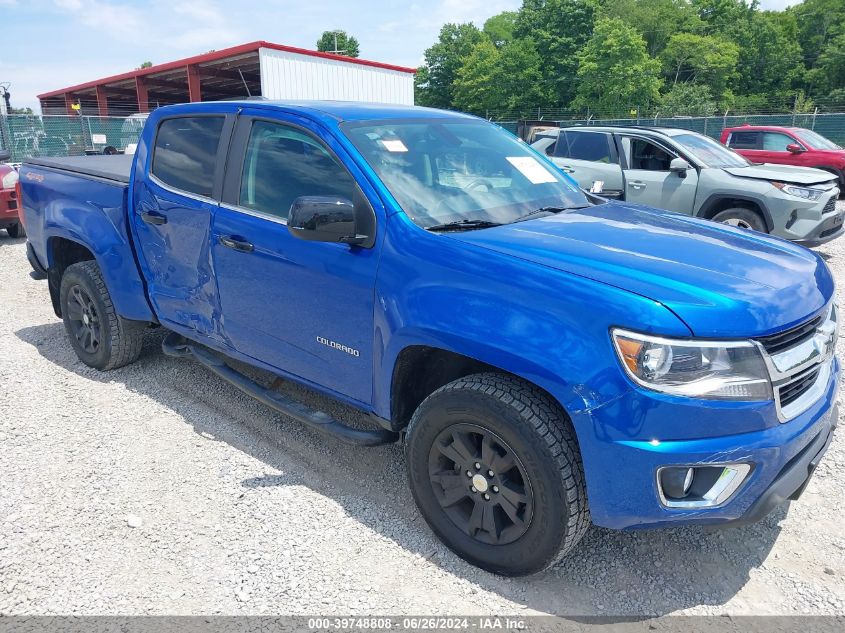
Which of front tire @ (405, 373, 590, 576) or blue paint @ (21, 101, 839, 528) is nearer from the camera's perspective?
blue paint @ (21, 101, 839, 528)

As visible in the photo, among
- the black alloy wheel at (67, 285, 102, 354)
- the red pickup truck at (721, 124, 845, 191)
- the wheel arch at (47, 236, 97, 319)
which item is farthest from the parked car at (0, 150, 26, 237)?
the red pickup truck at (721, 124, 845, 191)

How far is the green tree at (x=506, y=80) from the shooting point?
2400 inches

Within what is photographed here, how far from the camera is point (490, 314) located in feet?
7.65

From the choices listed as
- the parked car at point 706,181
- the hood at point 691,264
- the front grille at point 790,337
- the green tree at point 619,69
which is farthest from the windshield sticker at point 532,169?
the green tree at point 619,69

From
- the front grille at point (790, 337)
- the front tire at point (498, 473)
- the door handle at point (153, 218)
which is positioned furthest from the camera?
the door handle at point (153, 218)

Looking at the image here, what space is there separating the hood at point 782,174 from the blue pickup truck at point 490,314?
5712mm

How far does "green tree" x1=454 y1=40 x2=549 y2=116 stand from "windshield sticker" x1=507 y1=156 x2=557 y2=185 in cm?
6087

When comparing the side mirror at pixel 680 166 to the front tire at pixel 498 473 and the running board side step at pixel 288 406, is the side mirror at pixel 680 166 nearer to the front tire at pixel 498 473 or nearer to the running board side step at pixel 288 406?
the running board side step at pixel 288 406

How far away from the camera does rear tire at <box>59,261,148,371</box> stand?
440 centimetres

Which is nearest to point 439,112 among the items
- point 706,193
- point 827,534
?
point 827,534

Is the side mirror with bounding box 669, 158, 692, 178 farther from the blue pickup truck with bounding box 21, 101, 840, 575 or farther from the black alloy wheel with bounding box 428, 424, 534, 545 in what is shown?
the black alloy wheel with bounding box 428, 424, 534, 545

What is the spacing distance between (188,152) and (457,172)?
1.74 m

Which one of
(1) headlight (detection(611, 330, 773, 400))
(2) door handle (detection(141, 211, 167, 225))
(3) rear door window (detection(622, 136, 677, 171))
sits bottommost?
(1) headlight (detection(611, 330, 773, 400))

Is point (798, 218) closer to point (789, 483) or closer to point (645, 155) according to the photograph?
point (645, 155)
